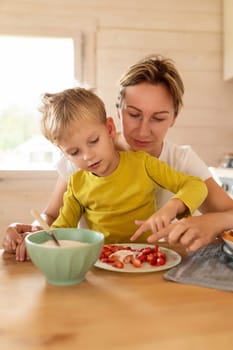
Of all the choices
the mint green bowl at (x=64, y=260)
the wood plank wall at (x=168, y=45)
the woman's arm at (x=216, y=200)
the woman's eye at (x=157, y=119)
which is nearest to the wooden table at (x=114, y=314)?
the mint green bowl at (x=64, y=260)

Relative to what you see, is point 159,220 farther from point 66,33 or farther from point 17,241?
point 66,33

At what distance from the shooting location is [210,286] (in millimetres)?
790

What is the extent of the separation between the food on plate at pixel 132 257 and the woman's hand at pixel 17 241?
20cm

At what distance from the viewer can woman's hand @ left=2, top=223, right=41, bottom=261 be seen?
0.98 metres

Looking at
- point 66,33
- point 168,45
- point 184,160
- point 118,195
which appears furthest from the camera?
point 168,45

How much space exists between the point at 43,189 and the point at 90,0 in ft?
4.83

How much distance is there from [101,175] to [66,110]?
0.24m

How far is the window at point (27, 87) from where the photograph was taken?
3.12 meters

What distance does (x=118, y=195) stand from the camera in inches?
48.0

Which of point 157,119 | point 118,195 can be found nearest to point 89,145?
point 118,195

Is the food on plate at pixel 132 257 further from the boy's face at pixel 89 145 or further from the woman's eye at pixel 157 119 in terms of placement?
the woman's eye at pixel 157 119

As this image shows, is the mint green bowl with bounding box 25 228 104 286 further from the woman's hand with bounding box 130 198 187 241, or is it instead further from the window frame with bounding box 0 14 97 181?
the window frame with bounding box 0 14 97 181

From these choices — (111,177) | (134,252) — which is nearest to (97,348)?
(134,252)

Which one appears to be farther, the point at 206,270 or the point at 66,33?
the point at 66,33
